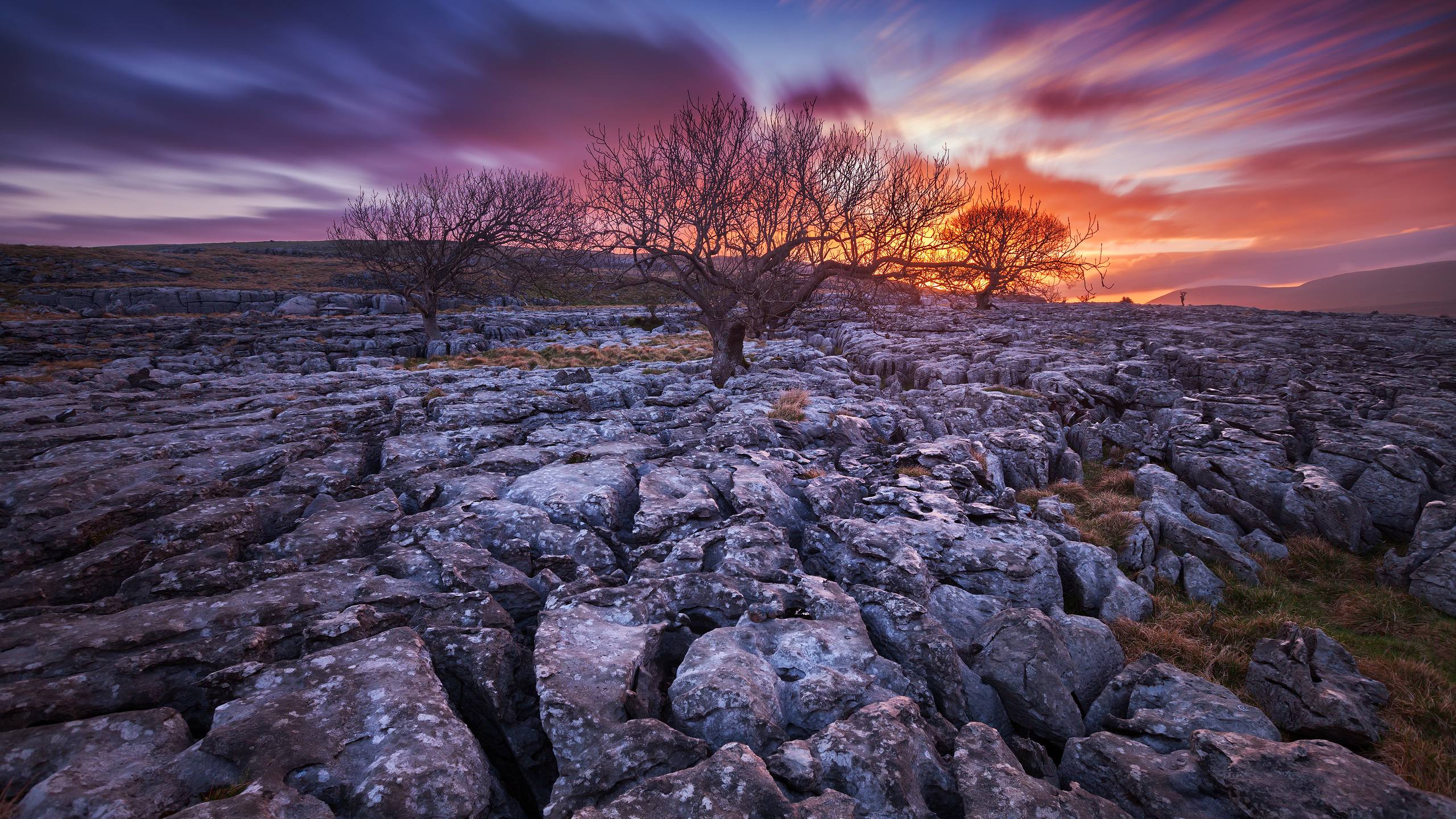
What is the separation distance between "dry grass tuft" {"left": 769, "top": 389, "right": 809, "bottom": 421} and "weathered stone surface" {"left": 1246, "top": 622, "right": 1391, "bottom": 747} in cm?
1045

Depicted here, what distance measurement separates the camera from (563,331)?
2280 inches

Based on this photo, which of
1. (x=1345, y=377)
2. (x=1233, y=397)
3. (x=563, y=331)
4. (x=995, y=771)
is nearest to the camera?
(x=995, y=771)

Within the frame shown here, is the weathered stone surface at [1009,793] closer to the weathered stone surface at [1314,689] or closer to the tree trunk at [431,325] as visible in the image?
the weathered stone surface at [1314,689]

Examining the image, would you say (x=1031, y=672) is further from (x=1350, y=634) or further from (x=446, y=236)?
(x=446, y=236)

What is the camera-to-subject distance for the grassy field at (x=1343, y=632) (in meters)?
6.04

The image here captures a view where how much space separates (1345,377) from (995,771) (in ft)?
80.6

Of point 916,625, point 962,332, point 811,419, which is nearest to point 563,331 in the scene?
point 962,332

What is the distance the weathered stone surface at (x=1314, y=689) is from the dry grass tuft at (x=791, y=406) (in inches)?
411

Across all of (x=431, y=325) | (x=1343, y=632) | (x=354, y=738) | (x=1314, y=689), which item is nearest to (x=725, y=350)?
(x=1343, y=632)

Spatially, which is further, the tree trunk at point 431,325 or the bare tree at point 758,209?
the tree trunk at point 431,325

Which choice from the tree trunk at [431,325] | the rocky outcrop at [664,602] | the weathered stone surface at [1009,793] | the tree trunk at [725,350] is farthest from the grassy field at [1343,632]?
the tree trunk at [431,325]

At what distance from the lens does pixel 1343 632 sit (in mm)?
8492

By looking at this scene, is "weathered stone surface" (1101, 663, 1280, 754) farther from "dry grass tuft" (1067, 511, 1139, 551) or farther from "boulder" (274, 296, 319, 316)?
"boulder" (274, 296, 319, 316)

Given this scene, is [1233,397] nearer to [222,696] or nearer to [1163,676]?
[1163,676]
